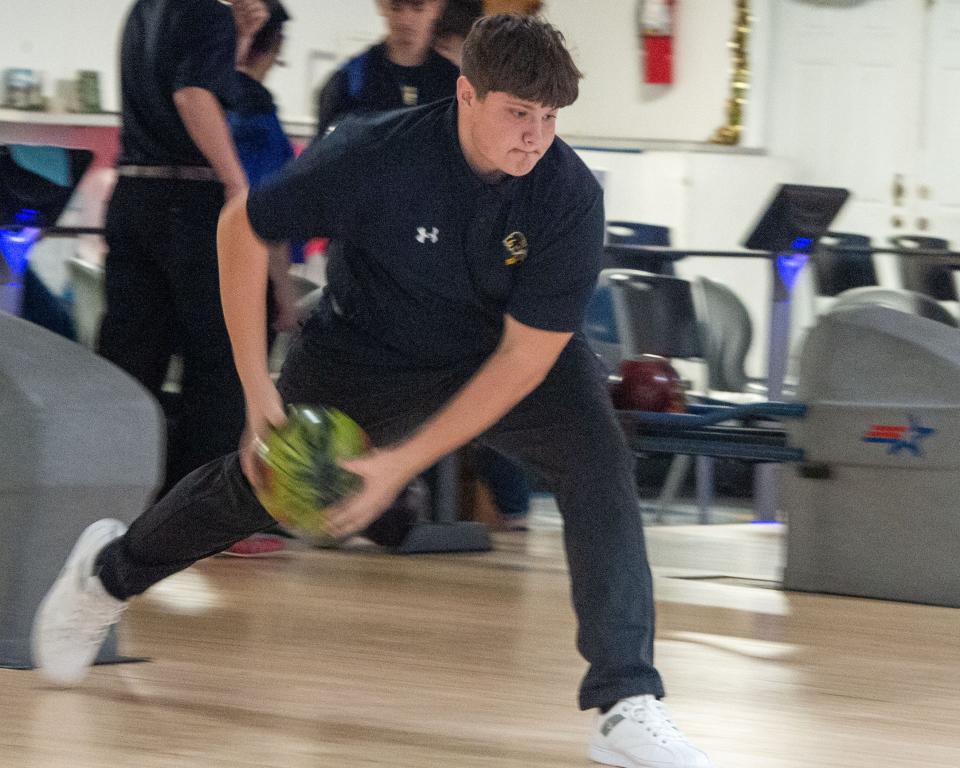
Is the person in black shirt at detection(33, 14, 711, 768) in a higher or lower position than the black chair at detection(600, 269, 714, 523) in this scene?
higher

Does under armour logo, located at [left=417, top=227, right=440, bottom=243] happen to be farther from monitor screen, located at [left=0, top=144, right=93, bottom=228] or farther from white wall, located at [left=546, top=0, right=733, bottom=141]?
white wall, located at [left=546, top=0, right=733, bottom=141]

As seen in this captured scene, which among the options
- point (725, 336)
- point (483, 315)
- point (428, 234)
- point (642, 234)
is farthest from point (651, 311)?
point (428, 234)

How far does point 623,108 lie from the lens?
28.5ft

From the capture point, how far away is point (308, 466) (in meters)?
2.15

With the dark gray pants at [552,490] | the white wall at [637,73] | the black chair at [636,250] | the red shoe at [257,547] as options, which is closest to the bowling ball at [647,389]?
the black chair at [636,250]

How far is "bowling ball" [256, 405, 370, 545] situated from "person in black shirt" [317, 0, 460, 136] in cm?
175

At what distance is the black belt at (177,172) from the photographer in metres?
3.83

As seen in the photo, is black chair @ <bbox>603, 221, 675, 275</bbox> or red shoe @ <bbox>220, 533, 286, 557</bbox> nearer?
red shoe @ <bbox>220, 533, 286, 557</bbox>

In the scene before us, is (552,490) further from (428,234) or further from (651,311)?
(651,311)

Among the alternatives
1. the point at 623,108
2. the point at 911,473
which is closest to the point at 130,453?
the point at 911,473

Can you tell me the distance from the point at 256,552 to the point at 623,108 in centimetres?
516

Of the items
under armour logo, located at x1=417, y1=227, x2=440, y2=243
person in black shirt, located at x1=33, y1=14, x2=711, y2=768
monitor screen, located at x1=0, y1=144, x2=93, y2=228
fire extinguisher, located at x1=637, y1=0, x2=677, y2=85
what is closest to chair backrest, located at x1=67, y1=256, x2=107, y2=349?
monitor screen, located at x1=0, y1=144, x2=93, y2=228

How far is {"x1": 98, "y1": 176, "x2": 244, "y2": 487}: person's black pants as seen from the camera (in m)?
3.82

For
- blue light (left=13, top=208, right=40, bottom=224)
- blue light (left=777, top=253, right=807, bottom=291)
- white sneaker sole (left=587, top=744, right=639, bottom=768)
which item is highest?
blue light (left=13, top=208, right=40, bottom=224)
